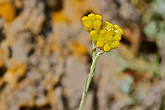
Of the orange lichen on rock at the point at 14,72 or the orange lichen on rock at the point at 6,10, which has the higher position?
the orange lichen on rock at the point at 6,10

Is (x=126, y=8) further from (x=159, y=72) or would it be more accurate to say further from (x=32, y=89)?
(x=32, y=89)

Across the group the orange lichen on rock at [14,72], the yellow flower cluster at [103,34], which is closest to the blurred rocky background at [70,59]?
the orange lichen on rock at [14,72]

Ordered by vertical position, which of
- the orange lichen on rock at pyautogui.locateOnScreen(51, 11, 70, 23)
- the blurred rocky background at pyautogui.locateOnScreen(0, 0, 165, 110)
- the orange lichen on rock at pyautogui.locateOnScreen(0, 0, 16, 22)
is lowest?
Answer: the blurred rocky background at pyautogui.locateOnScreen(0, 0, 165, 110)

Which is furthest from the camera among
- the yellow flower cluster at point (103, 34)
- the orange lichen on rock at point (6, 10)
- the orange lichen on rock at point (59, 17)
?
the orange lichen on rock at point (59, 17)

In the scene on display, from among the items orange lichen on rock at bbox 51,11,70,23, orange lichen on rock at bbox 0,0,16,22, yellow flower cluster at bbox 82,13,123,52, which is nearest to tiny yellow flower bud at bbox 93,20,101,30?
yellow flower cluster at bbox 82,13,123,52

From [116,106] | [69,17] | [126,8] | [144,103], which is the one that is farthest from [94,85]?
[126,8]

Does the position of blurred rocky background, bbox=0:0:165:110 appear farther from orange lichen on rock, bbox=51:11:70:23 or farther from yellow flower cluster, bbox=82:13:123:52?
yellow flower cluster, bbox=82:13:123:52

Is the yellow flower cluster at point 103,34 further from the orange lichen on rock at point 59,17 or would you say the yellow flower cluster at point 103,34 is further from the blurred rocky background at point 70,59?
the orange lichen on rock at point 59,17
